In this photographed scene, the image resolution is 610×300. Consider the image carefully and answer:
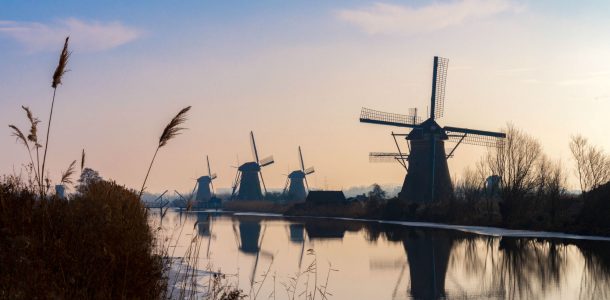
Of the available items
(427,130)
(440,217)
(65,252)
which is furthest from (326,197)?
(65,252)

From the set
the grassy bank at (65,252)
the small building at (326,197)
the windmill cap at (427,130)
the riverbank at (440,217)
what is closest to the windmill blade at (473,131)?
the windmill cap at (427,130)

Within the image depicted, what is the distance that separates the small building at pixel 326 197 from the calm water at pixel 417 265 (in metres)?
46.0

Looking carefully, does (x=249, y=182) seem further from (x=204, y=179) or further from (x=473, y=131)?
(x=473, y=131)

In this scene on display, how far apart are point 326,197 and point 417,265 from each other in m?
61.8

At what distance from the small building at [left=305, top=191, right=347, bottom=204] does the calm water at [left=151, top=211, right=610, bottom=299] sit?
4599 centimetres

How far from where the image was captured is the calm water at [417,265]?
1852 centimetres

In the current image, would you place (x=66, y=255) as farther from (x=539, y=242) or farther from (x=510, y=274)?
(x=539, y=242)

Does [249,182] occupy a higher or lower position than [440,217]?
higher

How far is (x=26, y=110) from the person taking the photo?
623cm

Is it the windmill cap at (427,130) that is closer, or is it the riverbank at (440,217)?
the riverbank at (440,217)

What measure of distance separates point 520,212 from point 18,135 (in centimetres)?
4762

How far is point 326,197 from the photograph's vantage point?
287ft

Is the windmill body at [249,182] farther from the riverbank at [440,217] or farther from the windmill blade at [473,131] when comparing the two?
the windmill blade at [473,131]

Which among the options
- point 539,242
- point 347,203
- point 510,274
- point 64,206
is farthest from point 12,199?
point 347,203
